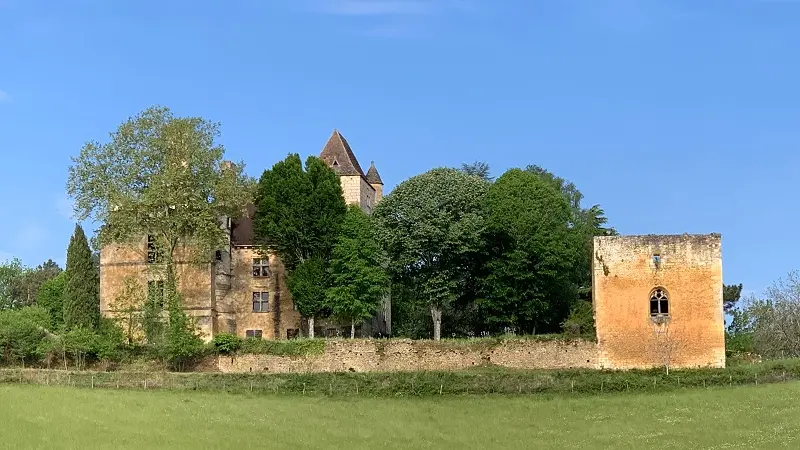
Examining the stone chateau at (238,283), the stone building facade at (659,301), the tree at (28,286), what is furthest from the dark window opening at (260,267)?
the tree at (28,286)

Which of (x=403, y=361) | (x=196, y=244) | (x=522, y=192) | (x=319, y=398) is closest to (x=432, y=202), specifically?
(x=522, y=192)

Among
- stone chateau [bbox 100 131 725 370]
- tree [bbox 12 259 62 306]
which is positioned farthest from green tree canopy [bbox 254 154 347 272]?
tree [bbox 12 259 62 306]

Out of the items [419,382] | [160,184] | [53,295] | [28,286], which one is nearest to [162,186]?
[160,184]

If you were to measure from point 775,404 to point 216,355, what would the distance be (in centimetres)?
2632

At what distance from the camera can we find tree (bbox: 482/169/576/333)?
54.1 m

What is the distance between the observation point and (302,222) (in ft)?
182

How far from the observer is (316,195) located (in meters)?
56.2

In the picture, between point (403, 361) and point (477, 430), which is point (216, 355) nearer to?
point (403, 361)

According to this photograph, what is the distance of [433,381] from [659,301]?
12323 millimetres

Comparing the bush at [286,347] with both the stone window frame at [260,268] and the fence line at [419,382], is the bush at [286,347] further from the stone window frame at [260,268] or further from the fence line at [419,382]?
the stone window frame at [260,268]

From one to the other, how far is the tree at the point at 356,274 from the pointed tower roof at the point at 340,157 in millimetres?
9130

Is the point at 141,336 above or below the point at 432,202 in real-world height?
below

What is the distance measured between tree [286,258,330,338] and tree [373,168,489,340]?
3.67m

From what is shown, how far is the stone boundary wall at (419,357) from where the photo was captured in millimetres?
49031
